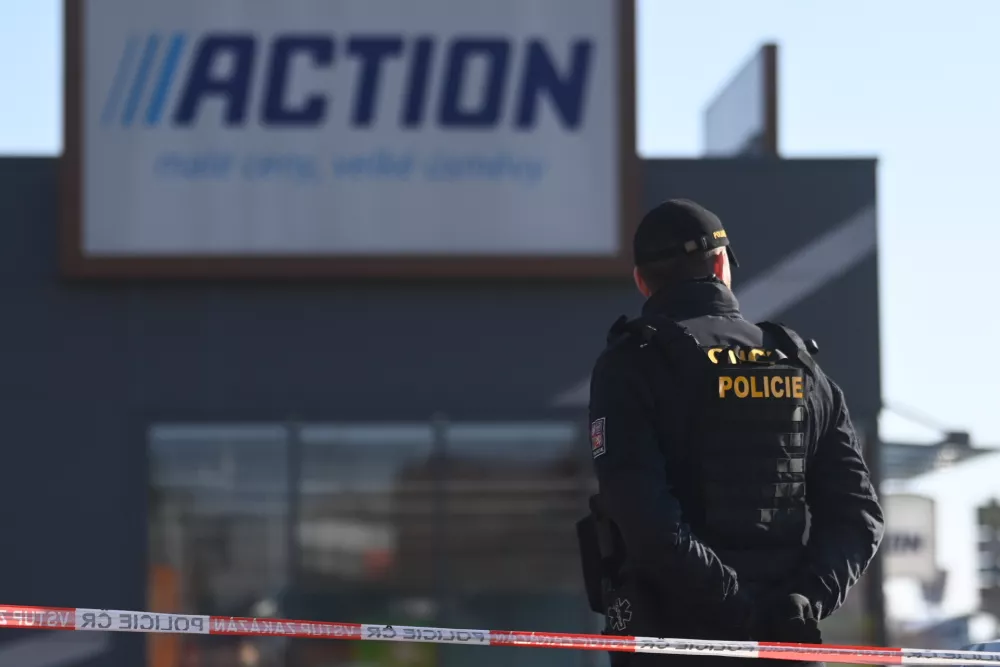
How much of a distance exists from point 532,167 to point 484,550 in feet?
9.14

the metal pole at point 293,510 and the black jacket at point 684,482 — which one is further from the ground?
the black jacket at point 684,482

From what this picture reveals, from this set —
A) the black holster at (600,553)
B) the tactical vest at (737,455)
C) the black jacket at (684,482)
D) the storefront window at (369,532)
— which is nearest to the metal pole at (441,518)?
the storefront window at (369,532)

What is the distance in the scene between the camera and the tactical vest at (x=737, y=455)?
11.4 feet

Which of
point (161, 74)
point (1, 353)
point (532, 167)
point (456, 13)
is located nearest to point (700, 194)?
point (532, 167)

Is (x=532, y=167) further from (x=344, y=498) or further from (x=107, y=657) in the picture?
(x=107, y=657)

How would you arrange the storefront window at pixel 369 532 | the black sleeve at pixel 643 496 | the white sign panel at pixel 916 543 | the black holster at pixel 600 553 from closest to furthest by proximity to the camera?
the black sleeve at pixel 643 496, the black holster at pixel 600 553, the storefront window at pixel 369 532, the white sign panel at pixel 916 543

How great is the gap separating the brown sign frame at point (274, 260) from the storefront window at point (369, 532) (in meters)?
1.09

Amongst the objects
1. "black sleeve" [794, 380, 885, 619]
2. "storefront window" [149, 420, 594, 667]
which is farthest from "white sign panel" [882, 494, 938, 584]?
"black sleeve" [794, 380, 885, 619]

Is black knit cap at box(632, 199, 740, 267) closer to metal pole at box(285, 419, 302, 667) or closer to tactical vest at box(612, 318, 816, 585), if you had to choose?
tactical vest at box(612, 318, 816, 585)

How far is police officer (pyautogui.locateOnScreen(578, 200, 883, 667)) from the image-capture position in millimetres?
3375

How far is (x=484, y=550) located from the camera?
10859 mm

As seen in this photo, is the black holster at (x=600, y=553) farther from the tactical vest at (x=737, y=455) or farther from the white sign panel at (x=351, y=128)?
the white sign panel at (x=351, y=128)

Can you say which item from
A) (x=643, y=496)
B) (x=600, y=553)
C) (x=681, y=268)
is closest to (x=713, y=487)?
(x=643, y=496)

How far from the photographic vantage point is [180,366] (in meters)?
10.9
